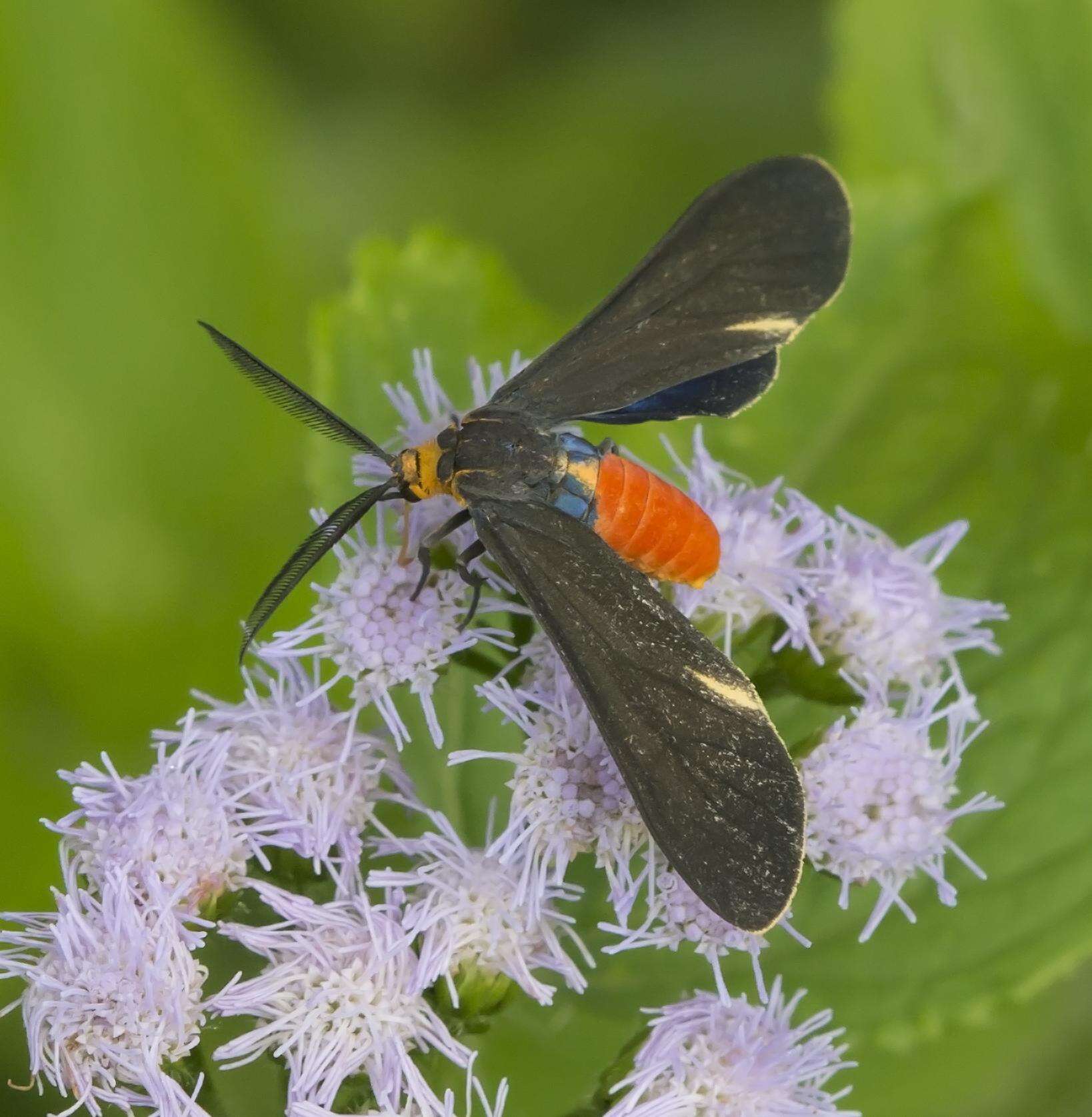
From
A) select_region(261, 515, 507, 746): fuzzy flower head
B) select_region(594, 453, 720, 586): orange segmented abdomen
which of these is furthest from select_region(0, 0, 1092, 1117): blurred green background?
select_region(594, 453, 720, 586): orange segmented abdomen

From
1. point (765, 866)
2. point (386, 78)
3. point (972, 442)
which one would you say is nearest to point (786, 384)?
point (972, 442)

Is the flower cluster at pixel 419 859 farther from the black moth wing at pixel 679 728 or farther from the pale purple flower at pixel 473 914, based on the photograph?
the black moth wing at pixel 679 728

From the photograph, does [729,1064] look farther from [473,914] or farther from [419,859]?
[419,859]

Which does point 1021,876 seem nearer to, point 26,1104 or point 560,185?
point 26,1104

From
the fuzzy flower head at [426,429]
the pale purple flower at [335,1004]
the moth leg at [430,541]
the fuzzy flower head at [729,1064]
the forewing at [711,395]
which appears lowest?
the fuzzy flower head at [729,1064]

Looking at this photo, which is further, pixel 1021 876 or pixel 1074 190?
pixel 1074 190

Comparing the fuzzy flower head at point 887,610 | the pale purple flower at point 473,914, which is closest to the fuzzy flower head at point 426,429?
the pale purple flower at point 473,914

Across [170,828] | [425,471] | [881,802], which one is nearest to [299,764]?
[170,828]
